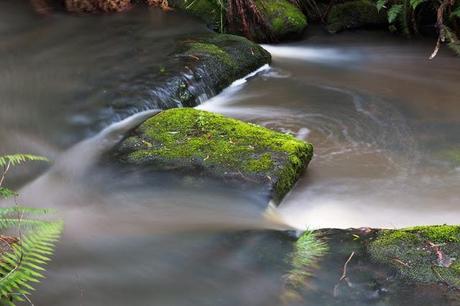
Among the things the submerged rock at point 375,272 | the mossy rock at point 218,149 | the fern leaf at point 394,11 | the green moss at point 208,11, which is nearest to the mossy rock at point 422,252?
the submerged rock at point 375,272

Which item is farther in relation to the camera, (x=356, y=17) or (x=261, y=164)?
(x=356, y=17)

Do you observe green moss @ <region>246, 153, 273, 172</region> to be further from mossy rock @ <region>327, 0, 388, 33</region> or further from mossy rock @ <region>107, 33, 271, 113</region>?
mossy rock @ <region>327, 0, 388, 33</region>

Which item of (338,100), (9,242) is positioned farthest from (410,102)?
(9,242)

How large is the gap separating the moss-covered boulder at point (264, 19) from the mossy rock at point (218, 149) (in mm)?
4414

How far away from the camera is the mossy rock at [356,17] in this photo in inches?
405

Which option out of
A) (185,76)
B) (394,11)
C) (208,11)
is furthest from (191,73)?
(394,11)

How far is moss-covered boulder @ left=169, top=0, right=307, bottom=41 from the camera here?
373 inches

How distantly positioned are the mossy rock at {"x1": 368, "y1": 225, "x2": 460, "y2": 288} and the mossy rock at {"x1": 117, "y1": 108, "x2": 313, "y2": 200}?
113 cm

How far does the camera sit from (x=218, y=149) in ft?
15.7

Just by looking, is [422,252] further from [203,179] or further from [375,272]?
[203,179]

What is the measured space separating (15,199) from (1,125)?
1.50 m

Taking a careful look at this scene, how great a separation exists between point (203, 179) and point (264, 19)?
565cm

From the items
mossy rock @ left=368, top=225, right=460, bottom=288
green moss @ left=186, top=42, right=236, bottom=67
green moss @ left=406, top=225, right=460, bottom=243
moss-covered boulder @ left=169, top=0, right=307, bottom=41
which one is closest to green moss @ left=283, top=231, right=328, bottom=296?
mossy rock @ left=368, top=225, right=460, bottom=288

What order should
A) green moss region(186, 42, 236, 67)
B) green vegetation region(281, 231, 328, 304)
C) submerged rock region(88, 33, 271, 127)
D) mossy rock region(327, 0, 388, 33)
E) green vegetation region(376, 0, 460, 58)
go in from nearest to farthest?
green vegetation region(281, 231, 328, 304)
submerged rock region(88, 33, 271, 127)
green moss region(186, 42, 236, 67)
green vegetation region(376, 0, 460, 58)
mossy rock region(327, 0, 388, 33)
